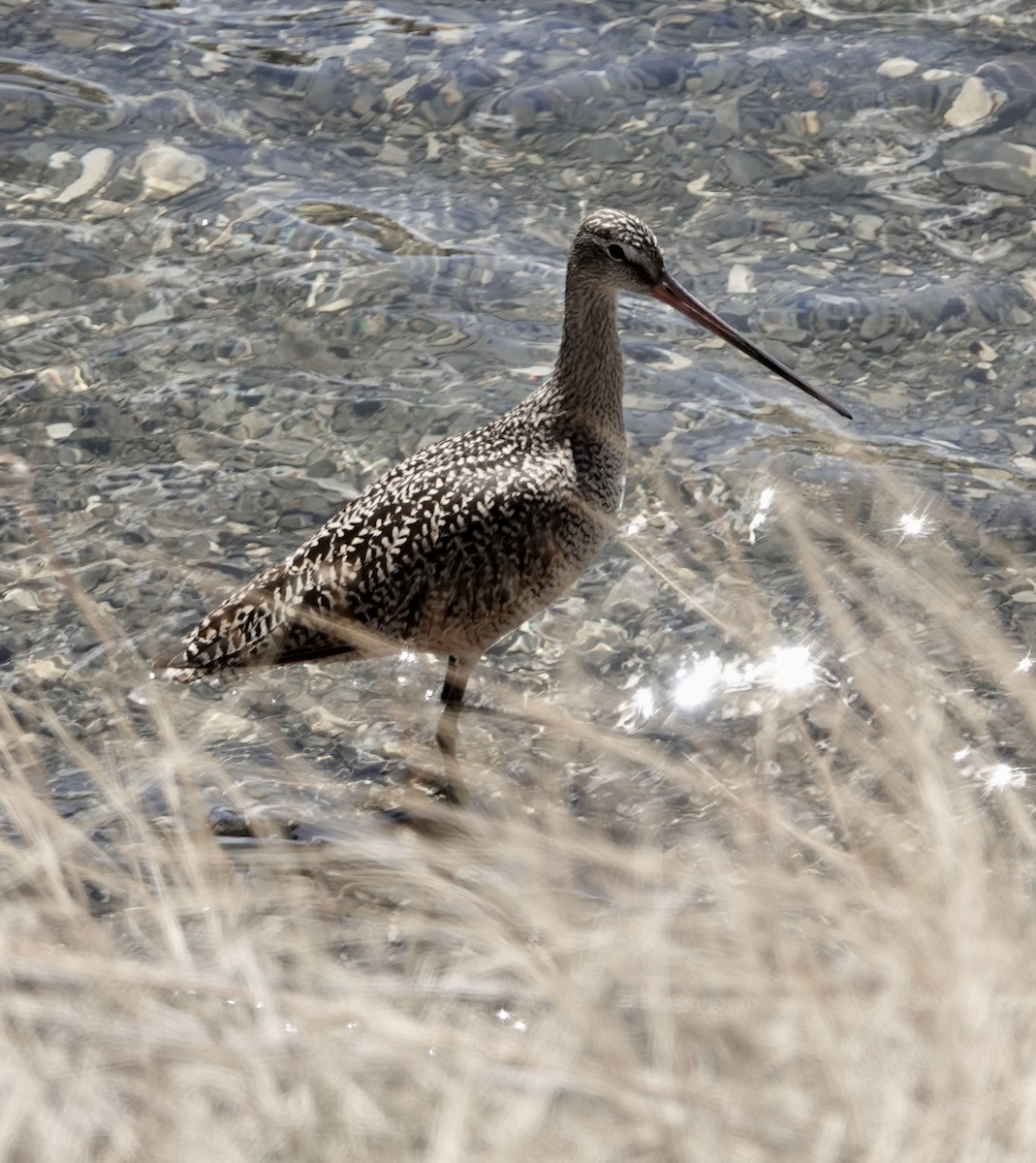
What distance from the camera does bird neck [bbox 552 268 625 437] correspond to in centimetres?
511

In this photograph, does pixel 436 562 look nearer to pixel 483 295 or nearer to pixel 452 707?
pixel 452 707

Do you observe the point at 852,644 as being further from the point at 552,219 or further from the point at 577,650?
the point at 552,219

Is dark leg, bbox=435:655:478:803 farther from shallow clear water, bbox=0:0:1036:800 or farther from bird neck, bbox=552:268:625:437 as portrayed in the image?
bird neck, bbox=552:268:625:437

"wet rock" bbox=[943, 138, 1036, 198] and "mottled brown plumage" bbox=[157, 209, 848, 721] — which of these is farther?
"wet rock" bbox=[943, 138, 1036, 198]

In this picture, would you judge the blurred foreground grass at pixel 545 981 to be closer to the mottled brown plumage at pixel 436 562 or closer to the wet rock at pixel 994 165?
the mottled brown plumage at pixel 436 562

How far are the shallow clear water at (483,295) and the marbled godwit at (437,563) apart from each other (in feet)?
1.14

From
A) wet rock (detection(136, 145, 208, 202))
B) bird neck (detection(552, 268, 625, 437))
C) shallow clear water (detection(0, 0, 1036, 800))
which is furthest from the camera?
wet rock (detection(136, 145, 208, 202))

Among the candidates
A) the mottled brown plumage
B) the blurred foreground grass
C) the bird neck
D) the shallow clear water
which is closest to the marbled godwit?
the mottled brown plumage

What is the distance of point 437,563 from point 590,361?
0.92 metres

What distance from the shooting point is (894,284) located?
22.3 ft

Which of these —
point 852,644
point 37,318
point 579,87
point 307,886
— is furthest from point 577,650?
point 579,87

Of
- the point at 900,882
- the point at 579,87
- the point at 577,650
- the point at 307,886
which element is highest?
the point at 900,882

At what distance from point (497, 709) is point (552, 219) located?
300 centimetres

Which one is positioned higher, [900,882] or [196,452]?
[900,882]
